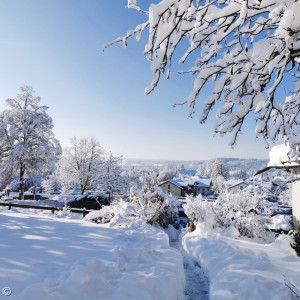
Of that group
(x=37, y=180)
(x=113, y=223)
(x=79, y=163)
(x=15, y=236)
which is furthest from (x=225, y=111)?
(x=79, y=163)

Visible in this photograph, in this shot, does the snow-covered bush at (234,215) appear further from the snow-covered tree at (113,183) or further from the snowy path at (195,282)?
the snow-covered tree at (113,183)

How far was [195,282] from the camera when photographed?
22.5 ft

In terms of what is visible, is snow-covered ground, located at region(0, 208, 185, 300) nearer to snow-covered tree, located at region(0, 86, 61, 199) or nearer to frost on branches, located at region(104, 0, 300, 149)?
frost on branches, located at region(104, 0, 300, 149)

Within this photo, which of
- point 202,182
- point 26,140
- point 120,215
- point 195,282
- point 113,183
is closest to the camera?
point 195,282

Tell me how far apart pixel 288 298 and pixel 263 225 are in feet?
27.3

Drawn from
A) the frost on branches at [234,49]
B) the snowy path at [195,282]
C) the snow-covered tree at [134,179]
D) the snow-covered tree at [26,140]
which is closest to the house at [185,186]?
the snow-covered tree at [134,179]

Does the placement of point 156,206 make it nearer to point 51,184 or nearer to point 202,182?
point 51,184

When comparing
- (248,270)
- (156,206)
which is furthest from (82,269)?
(156,206)

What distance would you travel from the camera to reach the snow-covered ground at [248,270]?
436 centimetres

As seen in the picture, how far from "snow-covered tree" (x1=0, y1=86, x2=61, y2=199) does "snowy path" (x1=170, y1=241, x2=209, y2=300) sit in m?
17.2

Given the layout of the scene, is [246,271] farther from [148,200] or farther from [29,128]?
[29,128]

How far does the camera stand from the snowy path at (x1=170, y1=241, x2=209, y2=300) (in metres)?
5.87

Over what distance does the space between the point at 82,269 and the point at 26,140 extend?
798 inches

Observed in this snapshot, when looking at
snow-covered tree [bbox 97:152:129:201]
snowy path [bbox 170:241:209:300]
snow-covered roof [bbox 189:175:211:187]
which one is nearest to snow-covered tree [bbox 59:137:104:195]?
snow-covered tree [bbox 97:152:129:201]
